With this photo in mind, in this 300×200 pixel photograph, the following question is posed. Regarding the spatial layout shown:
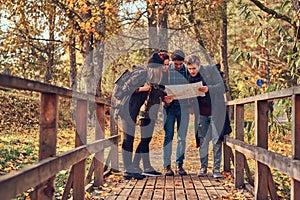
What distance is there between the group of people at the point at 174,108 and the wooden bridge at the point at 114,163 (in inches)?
11.2

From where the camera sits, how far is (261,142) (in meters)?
4.70

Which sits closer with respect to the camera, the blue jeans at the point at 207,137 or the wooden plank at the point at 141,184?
the wooden plank at the point at 141,184

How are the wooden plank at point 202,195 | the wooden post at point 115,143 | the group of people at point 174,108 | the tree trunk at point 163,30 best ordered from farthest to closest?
the tree trunk at point 163,30, the wooden post at point 115,143, the group of people at point 174,108, the wooden plank at point 202,195

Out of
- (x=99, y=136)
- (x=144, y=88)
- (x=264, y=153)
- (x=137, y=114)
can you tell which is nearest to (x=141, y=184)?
(x=99, y=136)

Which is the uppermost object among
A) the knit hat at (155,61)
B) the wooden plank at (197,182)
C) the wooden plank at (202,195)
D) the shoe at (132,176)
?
the knit hat at (155,61)

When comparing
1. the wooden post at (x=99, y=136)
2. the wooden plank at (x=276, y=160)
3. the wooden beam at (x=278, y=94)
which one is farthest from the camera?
the wooden post at (x=99, y=136)

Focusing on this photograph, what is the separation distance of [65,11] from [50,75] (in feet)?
24.8

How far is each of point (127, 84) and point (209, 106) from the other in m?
1.26

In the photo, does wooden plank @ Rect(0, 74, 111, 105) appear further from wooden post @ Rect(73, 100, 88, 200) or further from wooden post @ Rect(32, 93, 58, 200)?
wooden post @ Rect(73, 100, 88, 200)

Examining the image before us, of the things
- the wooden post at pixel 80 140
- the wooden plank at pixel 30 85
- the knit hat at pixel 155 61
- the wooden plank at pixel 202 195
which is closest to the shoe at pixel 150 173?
the wooden plank at pixel 202 195

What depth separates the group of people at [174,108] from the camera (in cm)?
679

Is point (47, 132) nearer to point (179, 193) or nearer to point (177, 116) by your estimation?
point (179, 193)

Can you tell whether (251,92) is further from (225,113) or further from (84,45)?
(84,45)

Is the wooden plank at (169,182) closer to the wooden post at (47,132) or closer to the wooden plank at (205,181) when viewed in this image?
the wooden plank at (205,181)
